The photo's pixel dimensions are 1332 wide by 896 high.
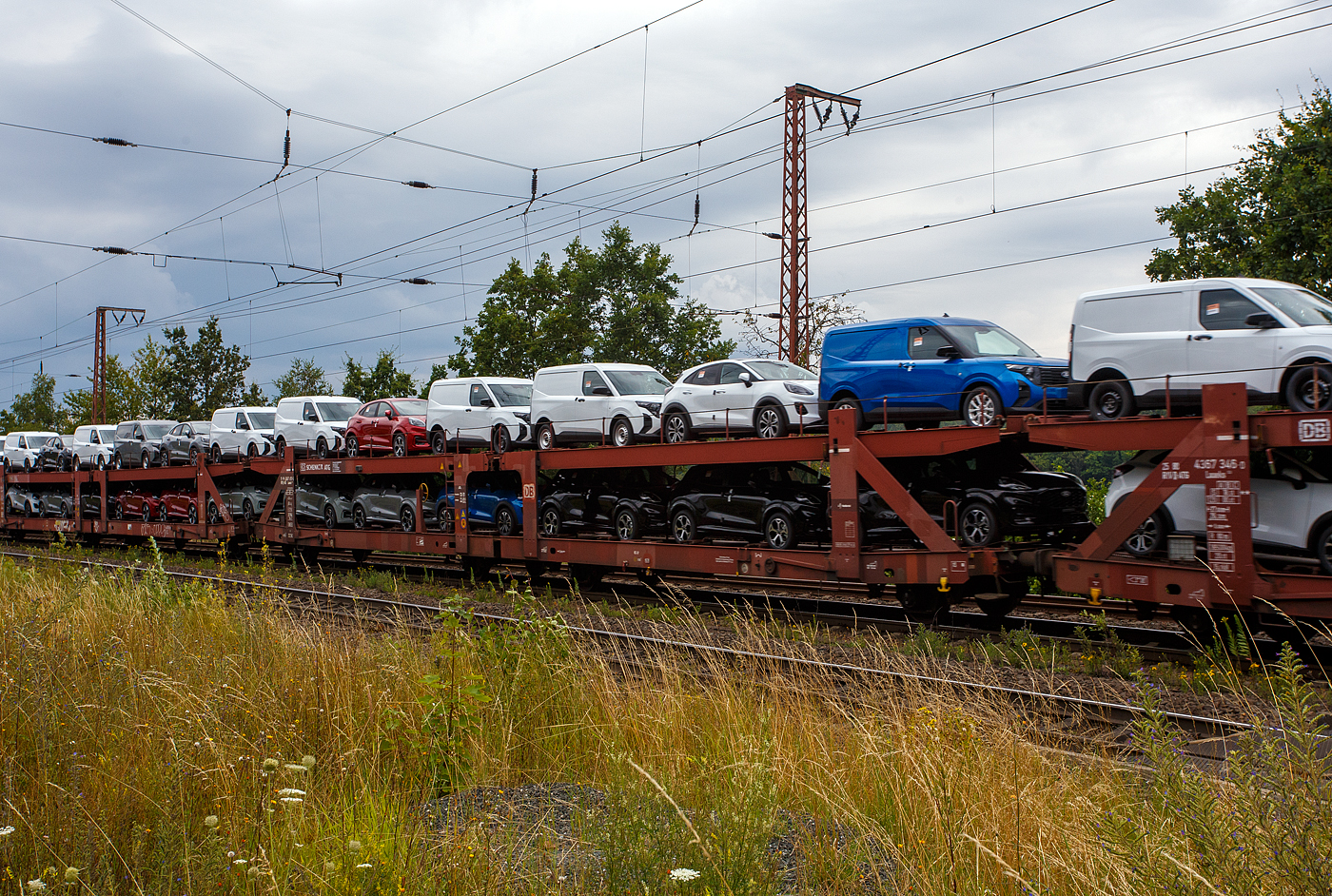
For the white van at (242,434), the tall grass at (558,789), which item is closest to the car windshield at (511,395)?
the white van at (242,434)

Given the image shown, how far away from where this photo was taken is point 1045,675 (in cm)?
906

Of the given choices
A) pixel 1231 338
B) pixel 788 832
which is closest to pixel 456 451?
pixel 1231 338

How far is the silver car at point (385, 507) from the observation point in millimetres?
20000

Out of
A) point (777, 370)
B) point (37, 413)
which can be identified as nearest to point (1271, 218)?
point (777, 370)

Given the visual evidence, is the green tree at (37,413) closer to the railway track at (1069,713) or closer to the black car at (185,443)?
the black car at (185,443)

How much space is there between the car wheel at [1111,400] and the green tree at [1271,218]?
22942 millimetres

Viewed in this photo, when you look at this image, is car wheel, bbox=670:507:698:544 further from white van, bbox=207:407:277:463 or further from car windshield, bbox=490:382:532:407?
white van, bbox=207:407:277:463

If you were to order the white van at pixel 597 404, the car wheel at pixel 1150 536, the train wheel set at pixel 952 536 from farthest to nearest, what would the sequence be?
the white van at pixel 597 404
the car wheel at pixel 1150 536
the train wheel set at pixel 952 536

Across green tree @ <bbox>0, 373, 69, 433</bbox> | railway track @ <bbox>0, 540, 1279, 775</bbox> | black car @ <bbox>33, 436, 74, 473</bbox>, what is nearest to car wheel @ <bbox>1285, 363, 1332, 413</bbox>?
railway track @ <bbox>0, 540, 1279, 775</bbox>

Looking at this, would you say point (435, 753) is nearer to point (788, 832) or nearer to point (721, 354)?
point (788, 832)

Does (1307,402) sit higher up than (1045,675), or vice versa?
(1307,402)

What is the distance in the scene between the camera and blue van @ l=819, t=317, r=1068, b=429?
1188cm

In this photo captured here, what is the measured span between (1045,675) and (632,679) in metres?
4.00

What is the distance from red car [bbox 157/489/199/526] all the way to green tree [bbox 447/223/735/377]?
22.5 m
